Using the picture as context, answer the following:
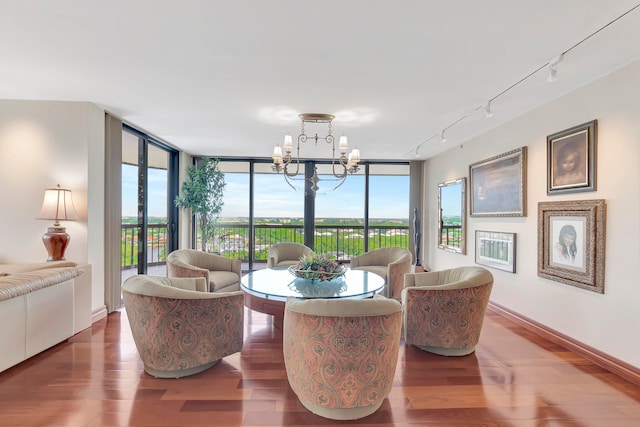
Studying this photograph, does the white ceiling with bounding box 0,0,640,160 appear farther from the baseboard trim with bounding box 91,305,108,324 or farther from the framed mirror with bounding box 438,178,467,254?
the baseboard trim with bounding box 91,305,108,324

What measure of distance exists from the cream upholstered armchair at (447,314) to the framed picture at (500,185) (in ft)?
4.98

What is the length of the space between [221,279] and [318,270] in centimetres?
126

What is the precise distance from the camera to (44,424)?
6.54ft

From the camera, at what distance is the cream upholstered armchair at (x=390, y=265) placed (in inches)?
170

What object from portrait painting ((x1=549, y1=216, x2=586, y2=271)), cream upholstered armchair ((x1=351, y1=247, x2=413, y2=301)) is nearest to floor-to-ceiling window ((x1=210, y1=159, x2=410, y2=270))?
cream upholstered armchair ((x1=351, y1=247, x2=413, y2=301))

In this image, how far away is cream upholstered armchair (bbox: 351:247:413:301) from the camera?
4.32 metres

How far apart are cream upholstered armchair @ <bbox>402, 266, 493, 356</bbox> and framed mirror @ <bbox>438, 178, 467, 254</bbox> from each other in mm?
2511

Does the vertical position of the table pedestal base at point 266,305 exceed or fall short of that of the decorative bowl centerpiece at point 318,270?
it falls short

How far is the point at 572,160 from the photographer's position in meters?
3.14

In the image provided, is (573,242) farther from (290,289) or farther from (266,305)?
(266,305)

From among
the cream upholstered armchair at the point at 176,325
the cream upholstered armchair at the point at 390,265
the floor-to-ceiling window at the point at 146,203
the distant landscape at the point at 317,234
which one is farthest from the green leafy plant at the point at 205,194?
the cream upholstered armchair at the point at 176,325

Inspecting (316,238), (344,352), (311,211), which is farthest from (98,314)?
(316,238)

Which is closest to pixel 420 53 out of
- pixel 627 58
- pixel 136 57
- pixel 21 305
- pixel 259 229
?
pixel 627 58

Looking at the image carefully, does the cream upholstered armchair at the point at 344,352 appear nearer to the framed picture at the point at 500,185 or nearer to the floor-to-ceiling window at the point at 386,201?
the framed picture at the point at 500,185
